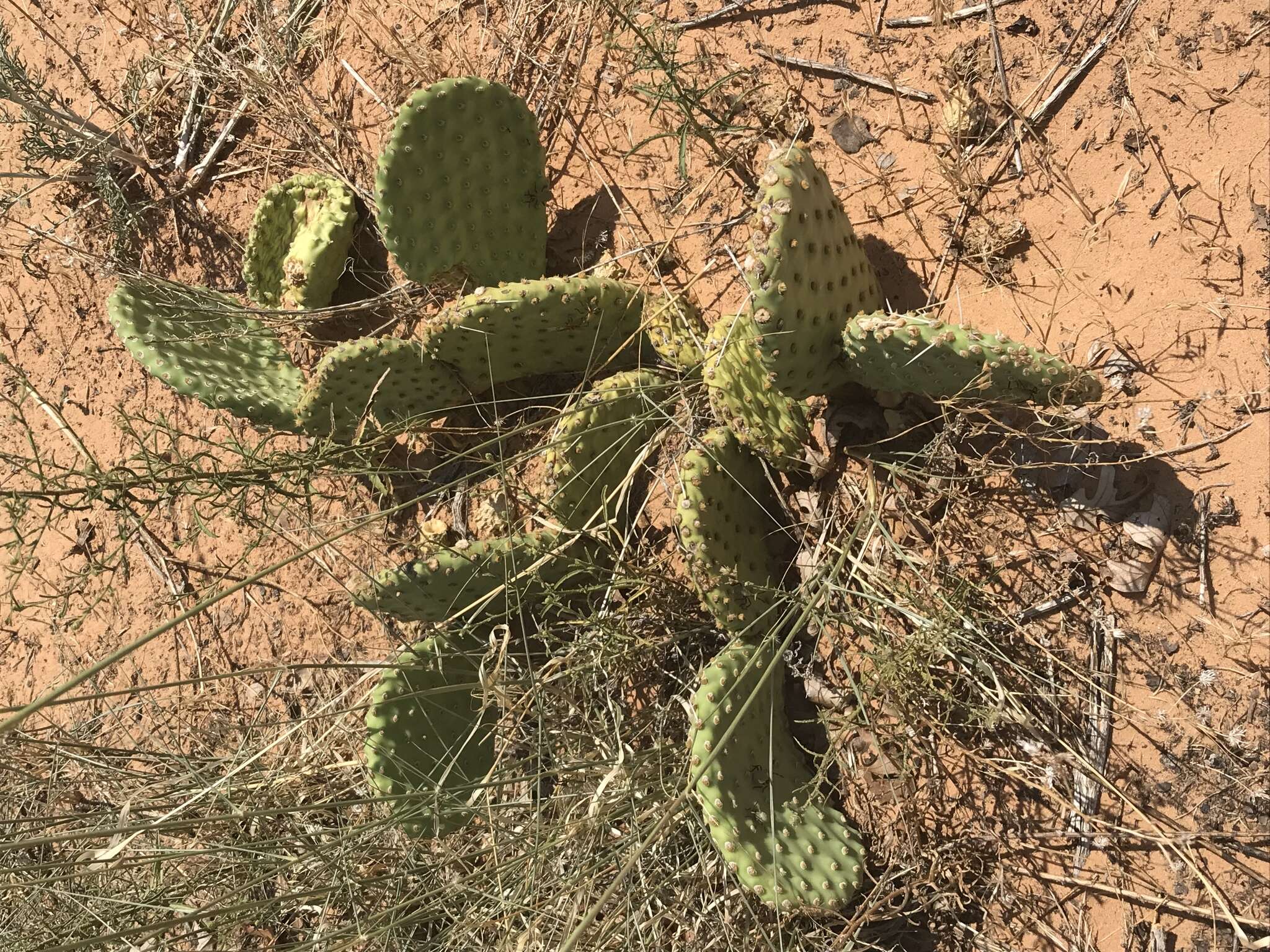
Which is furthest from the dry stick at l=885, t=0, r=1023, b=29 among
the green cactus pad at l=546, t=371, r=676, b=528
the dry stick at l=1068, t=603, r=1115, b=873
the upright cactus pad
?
the dry stick at l=1068, t=603, r=1115, b=873

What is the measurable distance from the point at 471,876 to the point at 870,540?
1.04 metres

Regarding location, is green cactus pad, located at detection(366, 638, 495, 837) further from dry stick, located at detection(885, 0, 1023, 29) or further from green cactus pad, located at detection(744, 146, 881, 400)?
dry stick, located at detection(885, 0, 1023, 29)

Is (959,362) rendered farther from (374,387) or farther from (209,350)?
(209,350)

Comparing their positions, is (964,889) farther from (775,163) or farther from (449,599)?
(775,163)

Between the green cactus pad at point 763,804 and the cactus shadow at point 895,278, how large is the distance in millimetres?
839

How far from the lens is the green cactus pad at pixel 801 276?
5.45 ft

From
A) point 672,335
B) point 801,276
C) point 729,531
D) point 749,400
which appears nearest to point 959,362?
point 801,276

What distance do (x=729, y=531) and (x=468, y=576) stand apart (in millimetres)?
593

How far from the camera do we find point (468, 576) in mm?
2150

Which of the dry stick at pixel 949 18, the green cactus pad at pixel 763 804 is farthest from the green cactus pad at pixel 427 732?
the dry stick at pixel 949 18

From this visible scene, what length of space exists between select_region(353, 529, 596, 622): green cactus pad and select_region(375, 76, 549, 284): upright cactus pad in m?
0.77

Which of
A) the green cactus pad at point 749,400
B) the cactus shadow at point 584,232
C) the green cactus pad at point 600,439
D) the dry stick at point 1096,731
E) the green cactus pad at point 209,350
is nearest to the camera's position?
the dry stick at point 1096,731

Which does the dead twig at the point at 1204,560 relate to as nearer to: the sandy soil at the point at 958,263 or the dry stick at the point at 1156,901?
the sandy soil at the point at 958,263

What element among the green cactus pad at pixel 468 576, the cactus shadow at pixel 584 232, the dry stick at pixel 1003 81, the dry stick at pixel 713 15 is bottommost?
the green cactus pad at pixel 468 576
